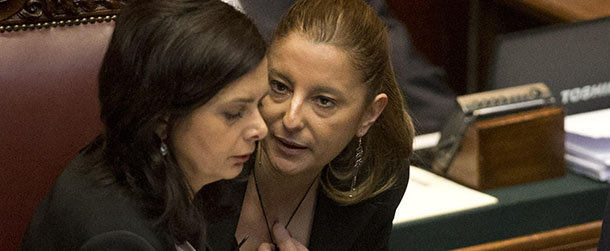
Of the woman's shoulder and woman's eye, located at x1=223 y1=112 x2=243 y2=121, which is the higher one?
woman's eye, located at x1=223 y1=112 x2=243 y2=121

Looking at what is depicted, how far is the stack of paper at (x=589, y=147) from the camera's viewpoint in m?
2.11

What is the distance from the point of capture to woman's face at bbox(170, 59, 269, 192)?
1.21 m

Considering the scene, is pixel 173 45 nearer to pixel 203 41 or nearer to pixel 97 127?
pixel 203 41

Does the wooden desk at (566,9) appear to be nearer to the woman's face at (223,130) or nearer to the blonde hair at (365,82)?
the blonde hair at (365,82)

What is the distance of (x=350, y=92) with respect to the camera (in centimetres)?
163

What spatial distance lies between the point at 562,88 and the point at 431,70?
1.63 ft

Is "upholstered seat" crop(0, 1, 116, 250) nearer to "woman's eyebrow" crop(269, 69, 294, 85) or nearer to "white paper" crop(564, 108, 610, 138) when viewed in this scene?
"woman's eyebrow" crop(269, 69, 294, 85)

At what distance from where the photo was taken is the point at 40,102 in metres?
1.69

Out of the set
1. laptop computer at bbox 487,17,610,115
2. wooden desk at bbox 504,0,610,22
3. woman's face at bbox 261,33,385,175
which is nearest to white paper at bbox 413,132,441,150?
laptop computer at bbox 487,17,610,115

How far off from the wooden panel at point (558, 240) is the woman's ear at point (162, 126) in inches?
37.8

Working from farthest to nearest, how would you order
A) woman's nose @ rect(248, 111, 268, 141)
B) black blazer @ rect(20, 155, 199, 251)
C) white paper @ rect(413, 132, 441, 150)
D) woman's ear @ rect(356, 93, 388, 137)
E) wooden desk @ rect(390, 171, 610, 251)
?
1. white paper @ rect(413, 132, 441, 150)
2. wooden desk @ rect(390, 171, 610, 251)
3. woman's ear @ rect(356, 93, 388, 137)
4. woman's nose @ rect(248, 111, 268, 141)
5. black blazer @ rect(20, 155, 199, 251)

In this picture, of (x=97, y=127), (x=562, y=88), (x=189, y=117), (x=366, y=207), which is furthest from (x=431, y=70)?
(x=189, y=117)

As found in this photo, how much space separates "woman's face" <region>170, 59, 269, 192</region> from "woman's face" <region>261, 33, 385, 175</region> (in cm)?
32

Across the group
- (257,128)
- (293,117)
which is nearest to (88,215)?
(257,128)
